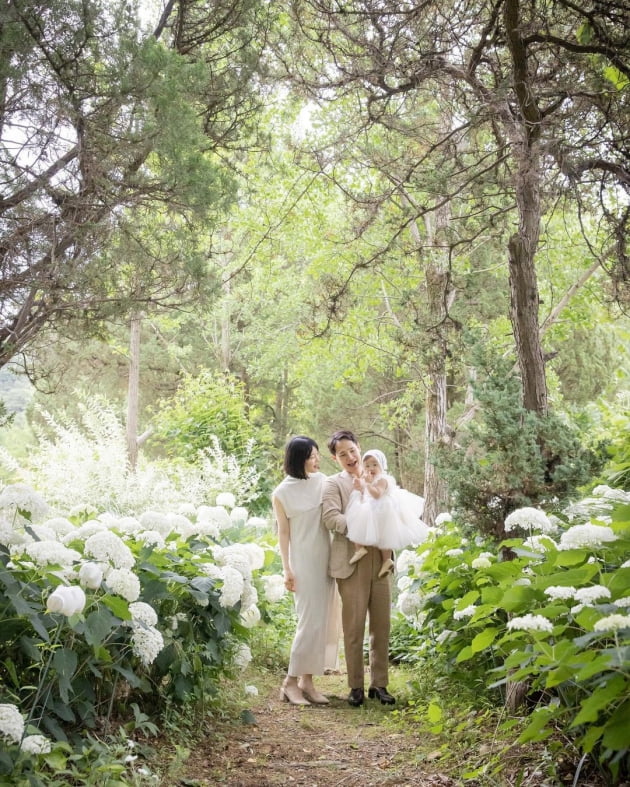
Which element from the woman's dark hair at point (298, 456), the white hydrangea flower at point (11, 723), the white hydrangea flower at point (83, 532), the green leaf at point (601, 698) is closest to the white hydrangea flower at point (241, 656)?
the woman's dark hair at point (298, 456)

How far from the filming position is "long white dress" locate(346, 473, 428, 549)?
5.00 meters

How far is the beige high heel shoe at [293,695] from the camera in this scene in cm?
509

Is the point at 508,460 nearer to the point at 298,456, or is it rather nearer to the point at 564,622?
the point at 564,622

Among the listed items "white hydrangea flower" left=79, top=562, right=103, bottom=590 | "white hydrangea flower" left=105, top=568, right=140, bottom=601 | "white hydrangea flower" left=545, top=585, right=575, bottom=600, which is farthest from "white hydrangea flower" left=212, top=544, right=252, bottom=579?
"white hydrangea flower" left=545, top=585, right=575, bottom=600

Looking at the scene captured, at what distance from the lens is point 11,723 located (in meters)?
2.36

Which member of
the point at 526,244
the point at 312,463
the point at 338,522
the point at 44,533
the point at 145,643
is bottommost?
the point at 145,643

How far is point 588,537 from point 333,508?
2.60 m

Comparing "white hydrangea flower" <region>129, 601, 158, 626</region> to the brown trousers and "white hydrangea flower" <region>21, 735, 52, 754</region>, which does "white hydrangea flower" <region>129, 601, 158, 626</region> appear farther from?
the brown trousers

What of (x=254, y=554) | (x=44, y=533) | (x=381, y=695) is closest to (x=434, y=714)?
(x=381, y=695)

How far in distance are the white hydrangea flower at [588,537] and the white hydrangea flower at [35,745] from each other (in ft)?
6.18

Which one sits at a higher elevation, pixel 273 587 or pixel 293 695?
pixel 273 587

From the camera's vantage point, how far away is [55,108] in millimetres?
3846

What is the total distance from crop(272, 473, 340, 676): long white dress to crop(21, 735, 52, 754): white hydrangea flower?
2.78 meters

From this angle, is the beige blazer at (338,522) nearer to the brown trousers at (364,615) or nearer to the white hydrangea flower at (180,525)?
the brown trousers at (364,615)
